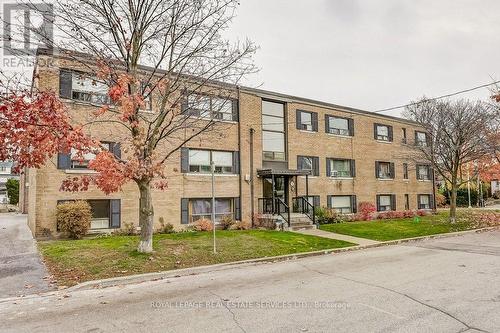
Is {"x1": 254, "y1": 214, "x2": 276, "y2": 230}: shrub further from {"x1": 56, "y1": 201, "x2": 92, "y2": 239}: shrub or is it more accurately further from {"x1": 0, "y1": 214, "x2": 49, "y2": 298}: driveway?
{"x1": 0, "y1": 214, "x2": 49, "y2": 298}: driveway

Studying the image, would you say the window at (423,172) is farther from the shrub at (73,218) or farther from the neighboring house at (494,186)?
the neighboring house at (494,186)

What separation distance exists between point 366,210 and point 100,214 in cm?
1758

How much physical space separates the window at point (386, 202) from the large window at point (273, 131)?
32.5 feet

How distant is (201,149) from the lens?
1938 cm

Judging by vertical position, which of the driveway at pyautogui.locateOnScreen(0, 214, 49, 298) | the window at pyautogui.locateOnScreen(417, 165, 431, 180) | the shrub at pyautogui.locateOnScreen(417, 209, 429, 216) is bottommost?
the driveway at pyautogui.locateOnScreen(0, 214, 49, 298)

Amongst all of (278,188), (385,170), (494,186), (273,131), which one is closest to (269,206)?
(278,188)

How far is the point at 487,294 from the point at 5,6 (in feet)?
43.1

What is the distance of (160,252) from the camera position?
37.6 ft

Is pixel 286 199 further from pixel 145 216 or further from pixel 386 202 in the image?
pixel 145 216

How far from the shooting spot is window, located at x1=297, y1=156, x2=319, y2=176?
23359 mm

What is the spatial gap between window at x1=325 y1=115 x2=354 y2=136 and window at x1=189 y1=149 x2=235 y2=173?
857 cm

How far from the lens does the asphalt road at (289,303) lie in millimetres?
5551

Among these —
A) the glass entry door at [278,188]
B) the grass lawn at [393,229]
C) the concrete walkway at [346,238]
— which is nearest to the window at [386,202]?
the grass lawn at [393,229]
